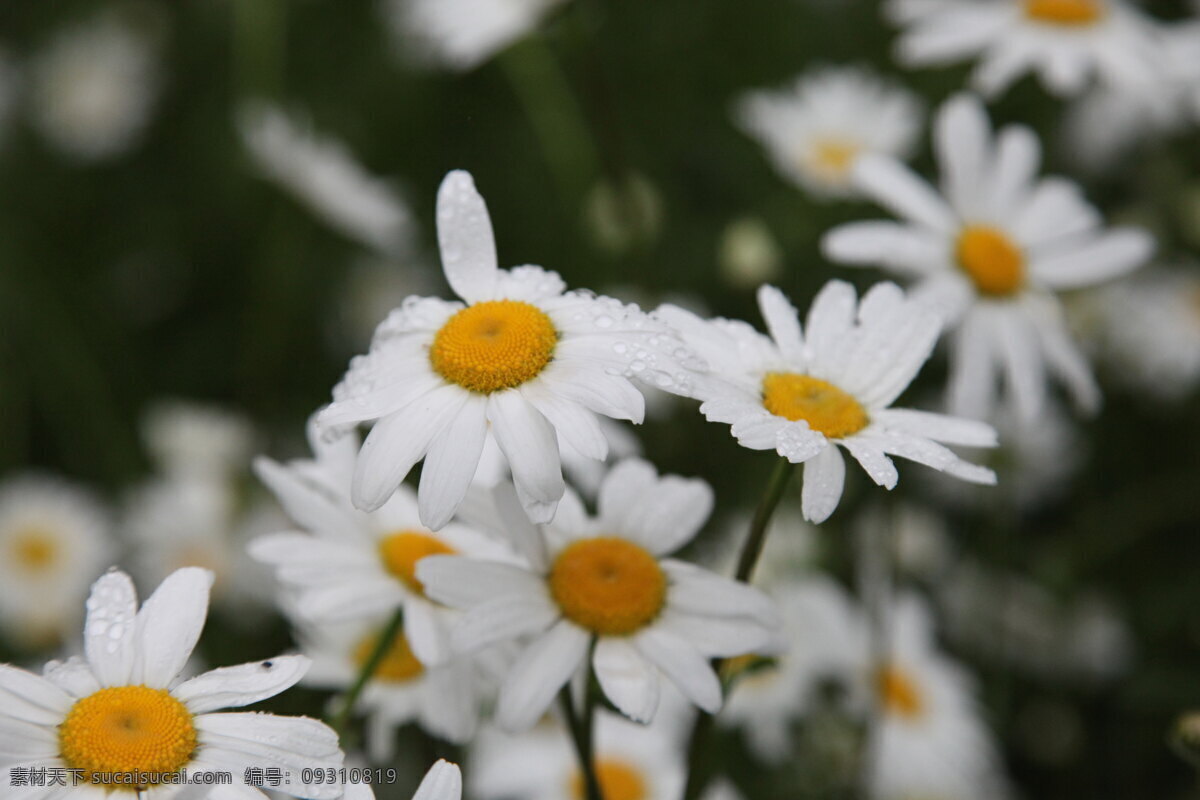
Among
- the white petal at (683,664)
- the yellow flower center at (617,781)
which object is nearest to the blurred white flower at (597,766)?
the yellow flower center at (617,781)

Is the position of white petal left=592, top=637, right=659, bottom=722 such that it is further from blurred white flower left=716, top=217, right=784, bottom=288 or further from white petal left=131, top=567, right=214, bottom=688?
blurred white flower left=716, top=217, right=784, bottom=288

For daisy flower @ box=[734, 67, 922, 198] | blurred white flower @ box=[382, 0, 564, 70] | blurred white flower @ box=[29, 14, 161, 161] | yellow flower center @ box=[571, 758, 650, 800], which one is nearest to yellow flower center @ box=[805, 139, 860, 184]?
daisy flower @ box=[734, 67, 922, 198]

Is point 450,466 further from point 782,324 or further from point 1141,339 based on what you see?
point 1141,339

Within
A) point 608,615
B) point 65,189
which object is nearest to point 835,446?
point 608,615

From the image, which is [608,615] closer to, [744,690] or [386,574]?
[386,574]

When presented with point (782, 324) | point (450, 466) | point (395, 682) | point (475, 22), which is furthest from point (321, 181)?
point (450, 466)

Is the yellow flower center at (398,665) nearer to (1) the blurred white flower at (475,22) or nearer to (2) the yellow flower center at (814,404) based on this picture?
(2) the yellow flower center at (814,404)
